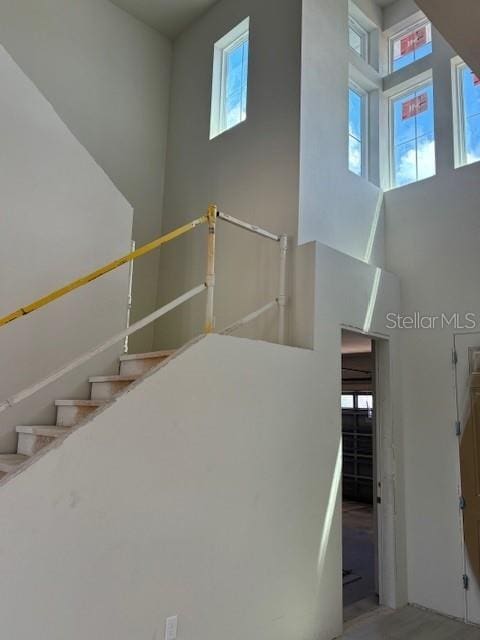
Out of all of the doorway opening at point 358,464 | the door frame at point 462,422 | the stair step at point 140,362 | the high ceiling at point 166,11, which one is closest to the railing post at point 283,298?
the stair step at point 140,362

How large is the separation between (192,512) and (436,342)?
9.17 feet

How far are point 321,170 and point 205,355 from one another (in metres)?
2.28

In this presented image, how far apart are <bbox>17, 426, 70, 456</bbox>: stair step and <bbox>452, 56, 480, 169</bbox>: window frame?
4138 mm

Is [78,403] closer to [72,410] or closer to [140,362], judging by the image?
[72,410]

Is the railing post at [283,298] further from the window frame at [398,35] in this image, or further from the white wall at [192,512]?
the window frame at [398,35]

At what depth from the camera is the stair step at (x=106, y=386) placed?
322 cm

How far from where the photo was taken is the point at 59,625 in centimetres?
223

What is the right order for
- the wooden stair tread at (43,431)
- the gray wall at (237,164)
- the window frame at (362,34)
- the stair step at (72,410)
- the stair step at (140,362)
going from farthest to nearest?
1. the window frame at (362,34)
2. the gray wall at (237,164)
3. the stair step at (140,362)
4. the stair step at (72,410)
5. the wooden stair tread at (43,431)

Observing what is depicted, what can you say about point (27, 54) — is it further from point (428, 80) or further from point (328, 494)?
point (328, 494)

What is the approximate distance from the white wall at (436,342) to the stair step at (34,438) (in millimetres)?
3118

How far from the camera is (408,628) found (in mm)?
3779

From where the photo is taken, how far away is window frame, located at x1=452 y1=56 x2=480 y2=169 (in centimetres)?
461

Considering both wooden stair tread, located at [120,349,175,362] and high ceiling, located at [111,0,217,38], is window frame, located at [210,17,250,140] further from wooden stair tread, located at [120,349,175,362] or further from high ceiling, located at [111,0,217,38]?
wooden stair tread, located at [120,349,175,362]

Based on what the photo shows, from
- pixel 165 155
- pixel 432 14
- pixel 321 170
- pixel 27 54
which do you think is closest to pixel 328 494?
pixel 321 170
